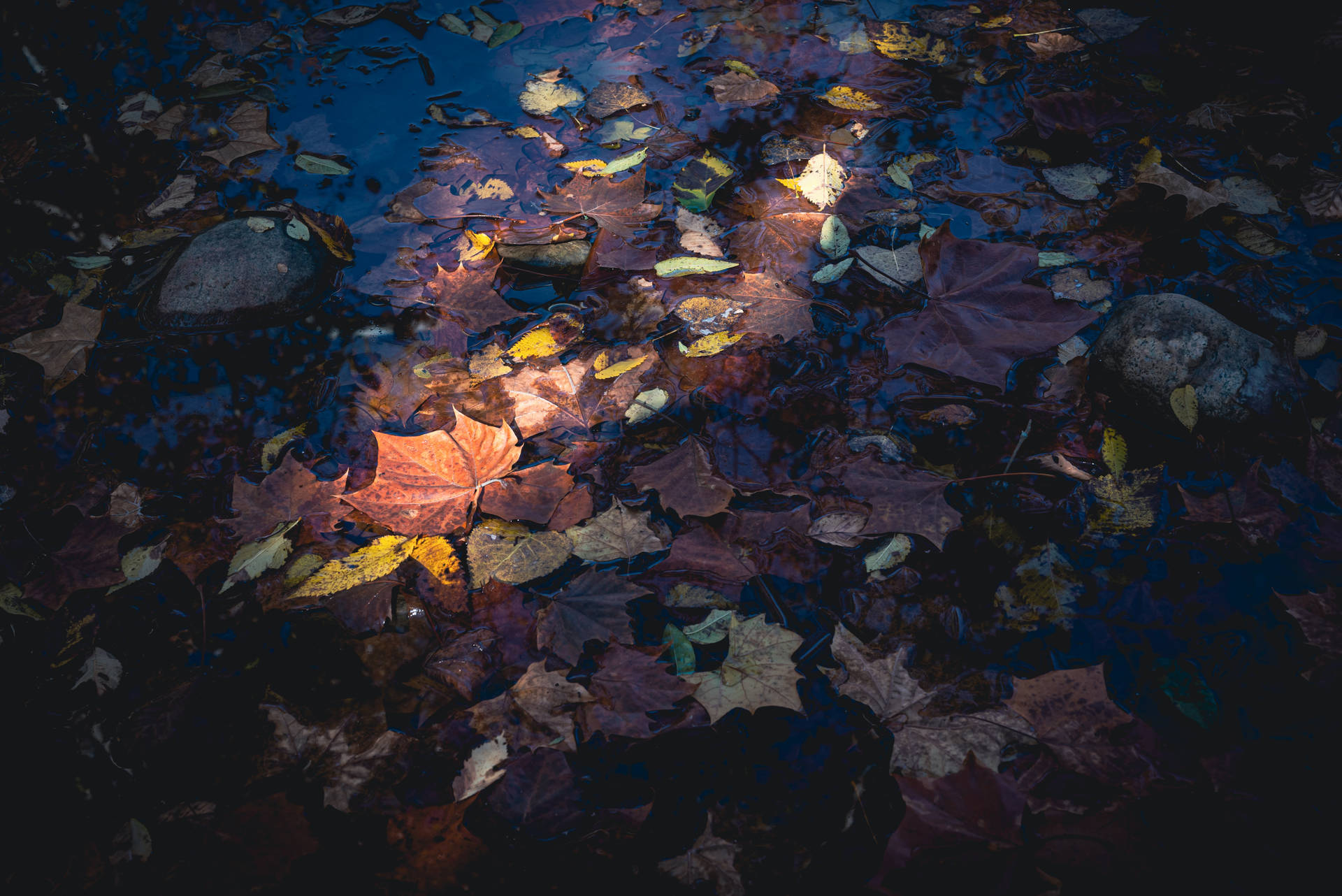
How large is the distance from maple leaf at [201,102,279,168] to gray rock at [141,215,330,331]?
2.80ft

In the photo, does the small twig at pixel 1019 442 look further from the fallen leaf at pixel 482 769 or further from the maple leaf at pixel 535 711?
the fallen leaf at pixel 482 769

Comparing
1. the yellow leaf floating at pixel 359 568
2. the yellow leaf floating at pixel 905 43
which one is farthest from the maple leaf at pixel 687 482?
the yellow leaf floating at pixel 905 43

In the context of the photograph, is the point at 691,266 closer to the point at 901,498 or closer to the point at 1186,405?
the point at 901,498

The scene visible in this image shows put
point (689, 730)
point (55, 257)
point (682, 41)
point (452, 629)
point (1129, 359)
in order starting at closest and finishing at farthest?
point (689, 730)
point (452, 629)
point (1129, 359)
point (55, 257)
point (682, 41)

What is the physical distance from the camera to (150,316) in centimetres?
251

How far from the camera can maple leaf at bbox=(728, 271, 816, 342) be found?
2217 mm

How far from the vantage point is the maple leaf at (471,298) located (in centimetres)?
236

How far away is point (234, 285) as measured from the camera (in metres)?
2.46

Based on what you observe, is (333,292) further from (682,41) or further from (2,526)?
(682,41)

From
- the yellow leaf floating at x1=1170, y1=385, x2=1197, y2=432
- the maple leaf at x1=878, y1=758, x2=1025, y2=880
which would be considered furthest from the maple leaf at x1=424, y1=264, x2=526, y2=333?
the yellow leaf floating at x1=1170, y1=385, x2=1197, y2=432

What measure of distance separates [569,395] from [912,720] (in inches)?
53.7

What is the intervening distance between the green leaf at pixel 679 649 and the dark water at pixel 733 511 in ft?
0.11

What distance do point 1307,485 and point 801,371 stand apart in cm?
137

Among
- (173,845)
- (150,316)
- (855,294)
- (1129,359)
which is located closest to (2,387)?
(150,316)
